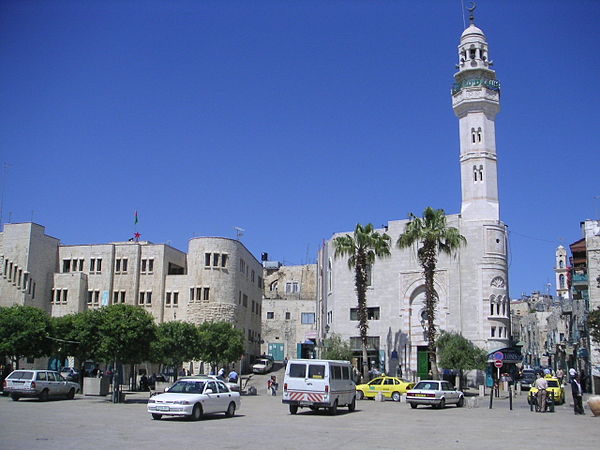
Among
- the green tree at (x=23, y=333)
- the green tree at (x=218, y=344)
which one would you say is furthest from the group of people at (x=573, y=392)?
the green tree at (x=23, y=333)

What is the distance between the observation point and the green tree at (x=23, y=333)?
34.6m

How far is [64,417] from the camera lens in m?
20.9

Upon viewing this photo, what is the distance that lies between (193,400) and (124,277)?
42.1 metres

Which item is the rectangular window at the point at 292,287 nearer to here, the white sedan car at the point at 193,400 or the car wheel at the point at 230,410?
the car wheel at the point at 230,410

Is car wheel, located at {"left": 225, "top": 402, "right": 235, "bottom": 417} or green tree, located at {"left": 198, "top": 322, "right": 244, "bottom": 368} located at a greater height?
green tree, located at {"left": 198, "top": 322, "right": 244, "bottom": 368}

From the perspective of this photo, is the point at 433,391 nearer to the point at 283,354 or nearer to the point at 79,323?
the point at 79,323

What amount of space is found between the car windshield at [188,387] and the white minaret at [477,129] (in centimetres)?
3659

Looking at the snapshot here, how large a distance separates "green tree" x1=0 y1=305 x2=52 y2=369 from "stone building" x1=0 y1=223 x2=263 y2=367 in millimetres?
21909

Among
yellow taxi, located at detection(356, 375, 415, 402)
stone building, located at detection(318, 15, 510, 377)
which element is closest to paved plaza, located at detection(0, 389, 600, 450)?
yellow taxi, located at detection(356, 375, 415, 402)

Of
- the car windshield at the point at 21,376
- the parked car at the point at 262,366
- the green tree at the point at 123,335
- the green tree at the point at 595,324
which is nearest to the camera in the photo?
the car windshield at the point at 21,376

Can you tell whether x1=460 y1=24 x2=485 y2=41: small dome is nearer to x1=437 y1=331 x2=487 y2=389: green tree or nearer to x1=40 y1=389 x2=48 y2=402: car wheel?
x1=437 y1=331 x2=487 y2=389: green tree

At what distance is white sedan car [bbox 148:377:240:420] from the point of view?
20328mm

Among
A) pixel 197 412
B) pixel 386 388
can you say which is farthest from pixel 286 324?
pixel 197 412

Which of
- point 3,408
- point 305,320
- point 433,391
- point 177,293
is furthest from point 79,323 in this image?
point 305,320
